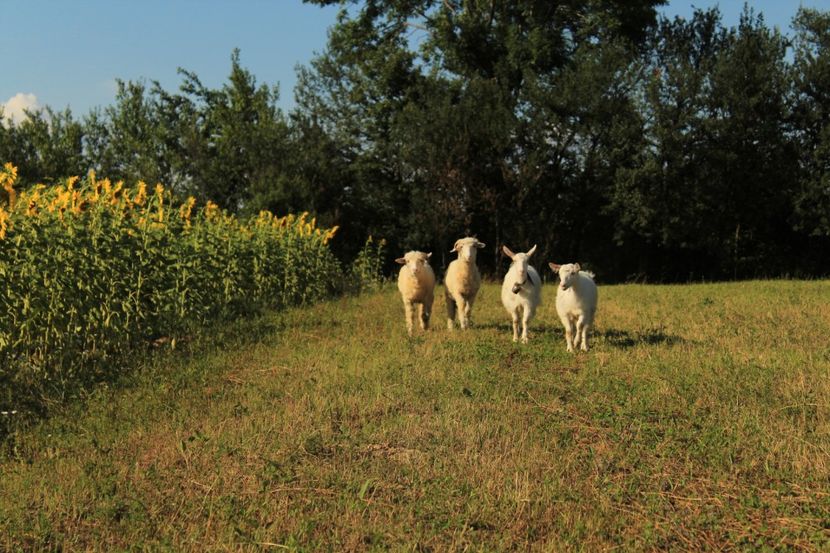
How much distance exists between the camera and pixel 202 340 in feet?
34.8

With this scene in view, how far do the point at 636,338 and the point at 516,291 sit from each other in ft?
7.35

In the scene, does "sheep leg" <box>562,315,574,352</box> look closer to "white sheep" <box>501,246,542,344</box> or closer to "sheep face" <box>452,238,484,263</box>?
"white sheep" <box>501,246,542,344</box>

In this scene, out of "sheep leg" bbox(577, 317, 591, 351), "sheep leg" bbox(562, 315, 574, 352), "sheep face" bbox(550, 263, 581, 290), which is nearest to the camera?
"sheep face" bbox(550, 263, 581, 290)

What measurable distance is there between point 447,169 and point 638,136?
6905mm

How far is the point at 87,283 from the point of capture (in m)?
9.14

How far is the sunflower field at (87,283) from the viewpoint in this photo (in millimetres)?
8398

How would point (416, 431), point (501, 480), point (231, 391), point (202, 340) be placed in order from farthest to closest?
point (202, 340) → point (231, 391) → point (416, 431) → point (501, 480)

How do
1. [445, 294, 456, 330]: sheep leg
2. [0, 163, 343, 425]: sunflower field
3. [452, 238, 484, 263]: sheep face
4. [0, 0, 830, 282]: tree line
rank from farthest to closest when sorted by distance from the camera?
1. [0, 0, 830, 282]: tree line
2. [445, 294, 456, 330]: sheep leg
3. [452, 238, 484, 263]: sheep face
4. [0, 163, 343, 425]: sunflower field

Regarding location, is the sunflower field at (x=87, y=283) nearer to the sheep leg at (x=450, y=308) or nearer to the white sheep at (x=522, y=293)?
the sheep leg at (x=450, y=308)

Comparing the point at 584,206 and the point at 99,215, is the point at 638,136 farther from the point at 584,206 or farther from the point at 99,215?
the point at 99,215

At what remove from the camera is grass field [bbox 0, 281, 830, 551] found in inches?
183

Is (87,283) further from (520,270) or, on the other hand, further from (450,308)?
(450,308)

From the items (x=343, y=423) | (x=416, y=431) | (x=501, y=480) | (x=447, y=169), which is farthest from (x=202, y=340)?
(x=447, y=169)

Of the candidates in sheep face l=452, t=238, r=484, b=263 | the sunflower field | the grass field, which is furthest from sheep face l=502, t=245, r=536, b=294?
the sunflower field
